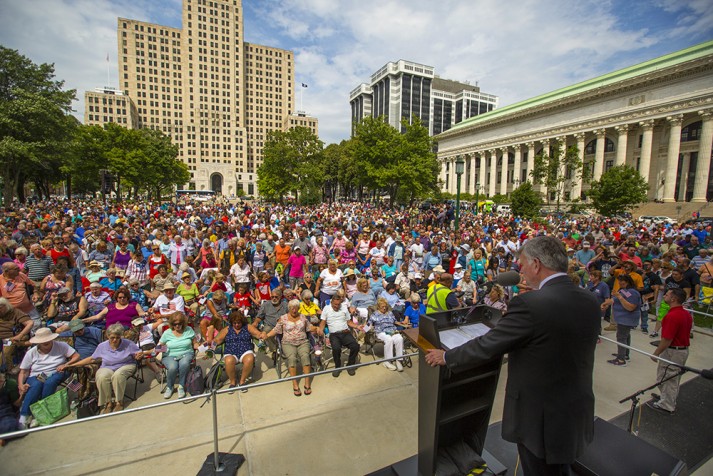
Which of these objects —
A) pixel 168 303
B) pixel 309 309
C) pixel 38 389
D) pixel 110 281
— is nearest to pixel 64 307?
pixel 110 281

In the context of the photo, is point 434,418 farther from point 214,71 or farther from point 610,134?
point 214,71

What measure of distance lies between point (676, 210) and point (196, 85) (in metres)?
116

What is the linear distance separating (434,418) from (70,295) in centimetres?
726

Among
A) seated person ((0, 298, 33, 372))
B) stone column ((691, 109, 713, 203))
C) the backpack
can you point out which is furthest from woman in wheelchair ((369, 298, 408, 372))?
stone column ((691, 109, 713, 203))

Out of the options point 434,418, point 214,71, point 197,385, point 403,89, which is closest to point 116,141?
point 197,385

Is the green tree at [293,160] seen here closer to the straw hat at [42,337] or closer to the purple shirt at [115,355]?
the purple shirt at [115,355]

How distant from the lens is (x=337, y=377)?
6.17m

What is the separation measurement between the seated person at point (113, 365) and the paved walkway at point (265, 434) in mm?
449

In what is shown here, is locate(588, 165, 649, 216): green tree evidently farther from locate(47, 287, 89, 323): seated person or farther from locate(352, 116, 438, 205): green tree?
locate(47, 287, 89, 323): seated person

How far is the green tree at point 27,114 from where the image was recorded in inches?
1038

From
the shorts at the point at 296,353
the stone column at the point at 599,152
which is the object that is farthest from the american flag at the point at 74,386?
the stone column at the point at 599,152

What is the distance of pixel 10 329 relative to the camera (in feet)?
17.2

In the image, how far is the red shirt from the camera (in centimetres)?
483

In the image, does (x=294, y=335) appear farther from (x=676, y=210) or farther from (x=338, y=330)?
(x=676, y=210)
